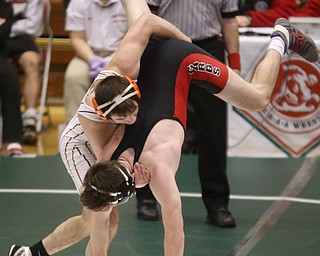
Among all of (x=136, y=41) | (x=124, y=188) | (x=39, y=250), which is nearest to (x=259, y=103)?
(x=136, y=41)

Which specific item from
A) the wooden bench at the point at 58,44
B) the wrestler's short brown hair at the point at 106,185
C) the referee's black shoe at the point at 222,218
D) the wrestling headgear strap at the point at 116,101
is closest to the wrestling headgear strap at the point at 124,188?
the wrestler's short brown hair at the point at 106,185

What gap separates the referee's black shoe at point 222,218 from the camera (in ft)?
18.4

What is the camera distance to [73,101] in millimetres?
7422

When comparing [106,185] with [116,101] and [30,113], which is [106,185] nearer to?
[116,101]

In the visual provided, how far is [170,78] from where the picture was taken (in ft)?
14.8

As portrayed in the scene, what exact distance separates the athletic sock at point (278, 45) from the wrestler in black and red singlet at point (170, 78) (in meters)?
0.44

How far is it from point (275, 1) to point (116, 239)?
10.3ft

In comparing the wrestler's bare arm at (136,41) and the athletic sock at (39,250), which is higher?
the wrestler's bare arm at (136,41)

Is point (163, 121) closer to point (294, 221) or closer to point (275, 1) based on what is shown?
point (294, 221)

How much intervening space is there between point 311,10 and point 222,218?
260 centimetres

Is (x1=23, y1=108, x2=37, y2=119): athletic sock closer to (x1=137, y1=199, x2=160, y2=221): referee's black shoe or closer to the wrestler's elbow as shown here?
(x1=137, y1=199, x2=160, y2=221): referee's black shoe

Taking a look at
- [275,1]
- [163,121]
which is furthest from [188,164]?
[163,121]

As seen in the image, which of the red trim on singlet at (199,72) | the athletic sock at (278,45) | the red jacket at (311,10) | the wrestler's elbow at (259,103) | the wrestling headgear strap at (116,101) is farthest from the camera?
the red jacket at (311,10)

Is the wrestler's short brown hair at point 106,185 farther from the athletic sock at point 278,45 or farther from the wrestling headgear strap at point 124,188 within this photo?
the athletic sock at point 278,45
